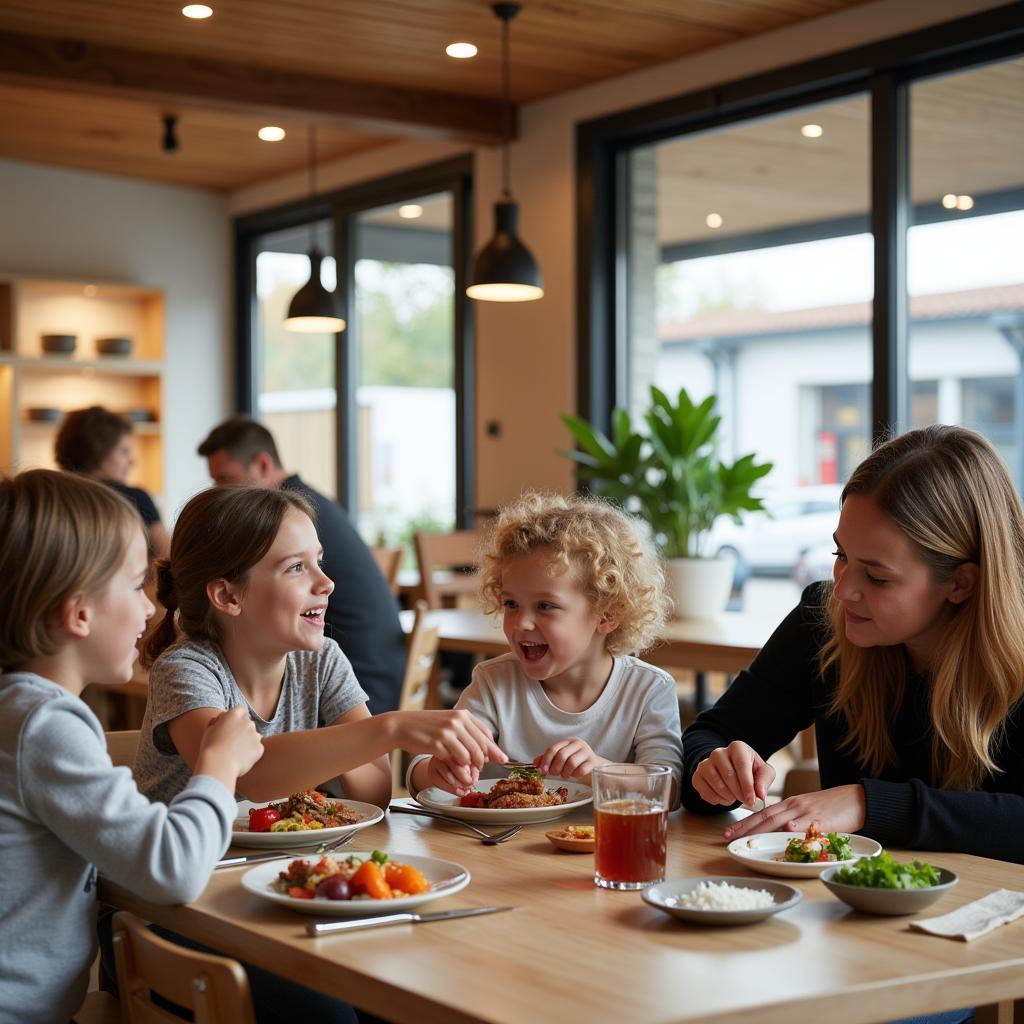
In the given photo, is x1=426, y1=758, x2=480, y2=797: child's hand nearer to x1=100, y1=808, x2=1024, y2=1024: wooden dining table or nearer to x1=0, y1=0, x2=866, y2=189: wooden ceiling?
x1=100, y1=808, x2=1024, y2=1024: wooden dining table

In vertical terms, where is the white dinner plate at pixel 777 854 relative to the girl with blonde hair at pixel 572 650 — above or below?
below

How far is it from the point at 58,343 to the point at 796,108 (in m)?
3.81

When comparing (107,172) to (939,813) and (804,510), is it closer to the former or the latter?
(804,510)

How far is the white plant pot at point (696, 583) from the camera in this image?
13.5ft

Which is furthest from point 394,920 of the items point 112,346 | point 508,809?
point 112,346

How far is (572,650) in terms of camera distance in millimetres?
2109

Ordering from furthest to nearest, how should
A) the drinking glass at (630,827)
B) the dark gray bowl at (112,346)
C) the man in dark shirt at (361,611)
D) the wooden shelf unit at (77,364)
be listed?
the dark gray bowl at (112,346) → the wooden shelf unit at (77,364) → the man in dark shirt at (361,611) → the drinking glass at (630,827)

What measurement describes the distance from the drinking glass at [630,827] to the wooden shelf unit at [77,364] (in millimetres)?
5641

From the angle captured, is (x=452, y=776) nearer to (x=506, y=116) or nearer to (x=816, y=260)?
(x=816, y=260)

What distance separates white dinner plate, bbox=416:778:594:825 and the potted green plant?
224 centimetres

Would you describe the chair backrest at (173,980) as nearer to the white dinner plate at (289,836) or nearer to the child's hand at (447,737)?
the white dinner plate at (289,836)

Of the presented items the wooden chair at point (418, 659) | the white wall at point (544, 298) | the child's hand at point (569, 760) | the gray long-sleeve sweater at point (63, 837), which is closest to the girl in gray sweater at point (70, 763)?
the gray long-sleeve sweater at point (63, 837)

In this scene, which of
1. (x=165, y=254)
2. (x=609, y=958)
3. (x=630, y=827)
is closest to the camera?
(x=609, y=958)

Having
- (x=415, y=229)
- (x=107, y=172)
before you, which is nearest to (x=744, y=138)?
(x=415, y=229)
